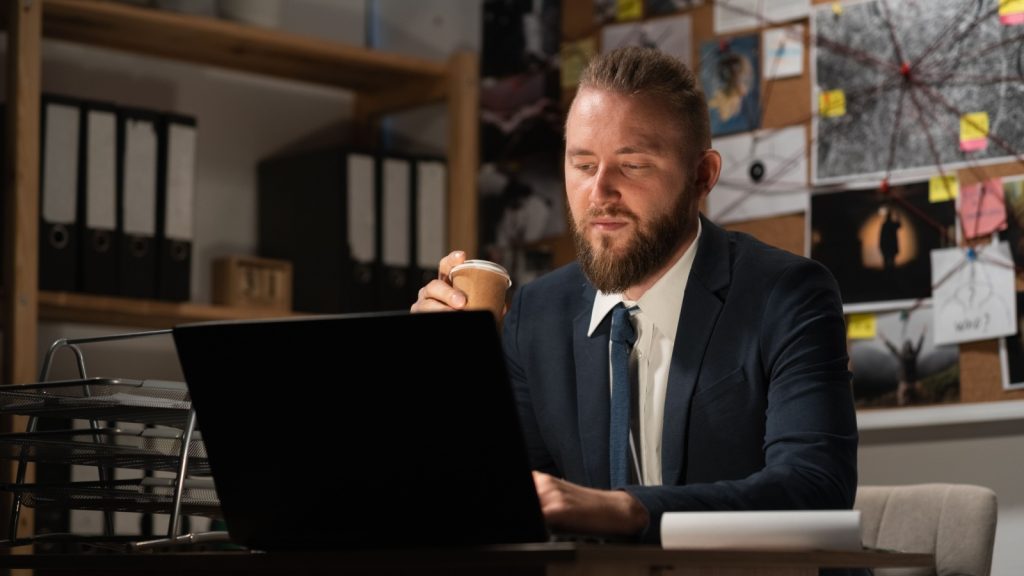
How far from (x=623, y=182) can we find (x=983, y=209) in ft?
3.38

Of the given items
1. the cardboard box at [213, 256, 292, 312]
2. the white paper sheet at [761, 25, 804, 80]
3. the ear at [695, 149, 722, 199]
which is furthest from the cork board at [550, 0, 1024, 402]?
the ear at [695, 149, 722, 199]

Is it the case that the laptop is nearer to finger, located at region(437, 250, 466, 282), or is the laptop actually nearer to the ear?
finger, located at region(437, 250, 466, 282)

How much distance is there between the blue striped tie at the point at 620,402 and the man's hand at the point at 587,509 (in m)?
0.45

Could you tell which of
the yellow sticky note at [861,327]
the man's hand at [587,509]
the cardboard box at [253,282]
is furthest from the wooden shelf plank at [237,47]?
the man's hand at [587,509]

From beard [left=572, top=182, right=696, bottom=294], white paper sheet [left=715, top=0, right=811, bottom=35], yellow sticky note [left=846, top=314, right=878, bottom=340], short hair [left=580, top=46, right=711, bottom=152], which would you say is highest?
white paper sheet [left=715, top=0, right=811, bottom=35]

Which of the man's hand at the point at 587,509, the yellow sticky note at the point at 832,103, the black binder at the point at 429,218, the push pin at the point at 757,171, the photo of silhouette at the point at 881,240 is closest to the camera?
the man's hand at the point at 587,509

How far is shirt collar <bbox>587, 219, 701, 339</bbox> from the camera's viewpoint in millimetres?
1650

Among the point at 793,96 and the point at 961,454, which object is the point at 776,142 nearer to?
the point at 793,96

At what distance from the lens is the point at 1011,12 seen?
236 cm

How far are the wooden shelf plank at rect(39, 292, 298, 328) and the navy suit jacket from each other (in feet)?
3.57

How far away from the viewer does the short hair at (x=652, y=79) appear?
1603mm

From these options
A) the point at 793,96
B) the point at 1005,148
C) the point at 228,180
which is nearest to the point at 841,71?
the point at 793,96

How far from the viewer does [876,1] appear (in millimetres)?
2535

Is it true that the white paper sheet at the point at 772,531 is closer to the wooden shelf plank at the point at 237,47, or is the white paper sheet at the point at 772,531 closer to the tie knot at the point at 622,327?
the tie knot at the point at 622,327
